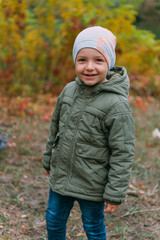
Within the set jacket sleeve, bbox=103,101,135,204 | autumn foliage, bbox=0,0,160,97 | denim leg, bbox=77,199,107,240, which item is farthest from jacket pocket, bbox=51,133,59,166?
autumn foliage, bbox=0,0,160,97

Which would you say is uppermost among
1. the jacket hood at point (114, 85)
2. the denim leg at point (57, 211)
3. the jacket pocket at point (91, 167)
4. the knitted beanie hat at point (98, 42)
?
the knitted beanie hat at point (98, 42)

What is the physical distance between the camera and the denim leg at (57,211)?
2182 millimetres

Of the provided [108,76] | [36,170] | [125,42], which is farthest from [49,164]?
[125,42]

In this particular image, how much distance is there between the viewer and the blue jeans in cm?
210

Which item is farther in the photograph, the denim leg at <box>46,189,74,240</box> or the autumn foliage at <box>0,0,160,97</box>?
the autumn foliage at <box>0,0,160,97</box>

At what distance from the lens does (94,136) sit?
2010 mm

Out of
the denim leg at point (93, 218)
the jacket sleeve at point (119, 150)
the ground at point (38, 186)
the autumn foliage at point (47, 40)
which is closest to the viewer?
the jacket sleeve at point (119, 150)

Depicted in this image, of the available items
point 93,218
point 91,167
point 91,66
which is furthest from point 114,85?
point 93,218

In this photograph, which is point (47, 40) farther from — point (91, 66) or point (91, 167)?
point (91, 167)

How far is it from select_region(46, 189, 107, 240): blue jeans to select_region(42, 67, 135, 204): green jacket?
9 cm

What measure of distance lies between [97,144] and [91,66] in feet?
1.63

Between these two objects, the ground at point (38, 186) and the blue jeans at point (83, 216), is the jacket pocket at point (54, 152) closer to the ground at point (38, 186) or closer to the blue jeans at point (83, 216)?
the blue jeans at point (83, 216)

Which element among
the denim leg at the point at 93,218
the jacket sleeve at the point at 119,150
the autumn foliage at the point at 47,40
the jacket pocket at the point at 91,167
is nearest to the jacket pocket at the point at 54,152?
the jacket pocket at the point at 91,167

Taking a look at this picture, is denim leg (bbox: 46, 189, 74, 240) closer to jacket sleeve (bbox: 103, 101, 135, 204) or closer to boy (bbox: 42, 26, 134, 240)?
boy (bbox: 42, 26, 134, 240)
